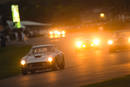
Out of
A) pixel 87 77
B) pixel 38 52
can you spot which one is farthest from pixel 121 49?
pixel 87 77

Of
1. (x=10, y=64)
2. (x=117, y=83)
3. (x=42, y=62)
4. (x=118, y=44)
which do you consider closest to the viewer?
(x=117, y=83)

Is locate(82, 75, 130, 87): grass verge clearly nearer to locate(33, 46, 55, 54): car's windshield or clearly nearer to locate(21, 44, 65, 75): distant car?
locate(21, 44, 65, 75): distant car

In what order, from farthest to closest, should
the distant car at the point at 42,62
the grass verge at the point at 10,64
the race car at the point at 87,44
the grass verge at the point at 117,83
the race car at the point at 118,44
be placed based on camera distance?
the race car at the point at 87,44 < the race car at the point at 118,44 < the grass verge at the point at 10,64 < the distant car at the point at 42,62 < the grass verge at the point at 117,83

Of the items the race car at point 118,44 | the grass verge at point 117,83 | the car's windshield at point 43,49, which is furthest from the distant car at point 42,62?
the race car at point 118,44

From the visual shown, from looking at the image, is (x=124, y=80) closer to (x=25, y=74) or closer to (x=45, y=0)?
(x=25, y=74)

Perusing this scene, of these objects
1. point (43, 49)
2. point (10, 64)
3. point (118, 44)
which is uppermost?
point (43, 49)

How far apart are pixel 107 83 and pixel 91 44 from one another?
2458cm

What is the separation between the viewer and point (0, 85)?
588 inches

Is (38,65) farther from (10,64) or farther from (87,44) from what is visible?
(87,44)

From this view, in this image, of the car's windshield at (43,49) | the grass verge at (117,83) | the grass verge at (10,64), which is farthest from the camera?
the grass verge at (10,64)

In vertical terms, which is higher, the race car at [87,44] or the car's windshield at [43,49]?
the car's windshield at [43,49]

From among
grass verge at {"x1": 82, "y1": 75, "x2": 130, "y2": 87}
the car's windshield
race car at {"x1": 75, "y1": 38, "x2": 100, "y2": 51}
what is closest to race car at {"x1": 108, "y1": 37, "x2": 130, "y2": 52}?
race car at {"x1": 75, "y1": 38, "x2": 100, "y2": 51}

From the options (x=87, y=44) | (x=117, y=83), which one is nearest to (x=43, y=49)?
(x=117, y=83)

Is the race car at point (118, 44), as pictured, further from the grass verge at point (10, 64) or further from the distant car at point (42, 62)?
the distant car at point (42, 62)
